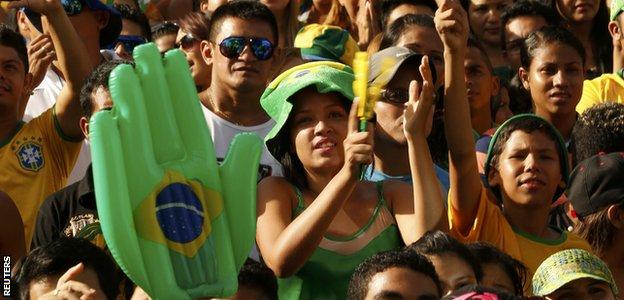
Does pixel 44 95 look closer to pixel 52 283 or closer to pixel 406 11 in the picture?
pixel 406 11

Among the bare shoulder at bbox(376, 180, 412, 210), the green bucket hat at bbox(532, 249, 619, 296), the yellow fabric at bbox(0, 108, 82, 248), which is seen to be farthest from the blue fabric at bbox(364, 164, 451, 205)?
the yellow fabric at bbox(0, 108, 82, 248)

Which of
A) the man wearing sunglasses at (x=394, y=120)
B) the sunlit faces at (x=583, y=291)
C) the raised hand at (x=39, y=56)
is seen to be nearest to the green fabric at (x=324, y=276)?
the sunlit faces at (x=583, y=291)

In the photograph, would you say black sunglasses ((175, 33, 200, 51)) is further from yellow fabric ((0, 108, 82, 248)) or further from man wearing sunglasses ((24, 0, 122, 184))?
yellow fabric ((0, 108, 82, 248))

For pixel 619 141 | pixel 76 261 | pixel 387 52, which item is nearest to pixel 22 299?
pixel 76 261

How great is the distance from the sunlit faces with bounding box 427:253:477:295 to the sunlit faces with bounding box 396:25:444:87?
228 centimetres

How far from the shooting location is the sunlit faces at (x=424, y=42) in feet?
25.4

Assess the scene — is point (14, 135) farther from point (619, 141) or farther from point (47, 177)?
point (619, 141)

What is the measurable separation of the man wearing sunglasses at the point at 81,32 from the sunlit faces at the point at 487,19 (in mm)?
2841

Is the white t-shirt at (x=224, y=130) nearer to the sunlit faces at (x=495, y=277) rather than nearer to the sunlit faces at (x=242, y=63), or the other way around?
the sunlit faces at (x=242, y=63)

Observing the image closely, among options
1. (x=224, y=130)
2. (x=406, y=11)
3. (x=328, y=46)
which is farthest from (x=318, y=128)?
(x=406, y=11)

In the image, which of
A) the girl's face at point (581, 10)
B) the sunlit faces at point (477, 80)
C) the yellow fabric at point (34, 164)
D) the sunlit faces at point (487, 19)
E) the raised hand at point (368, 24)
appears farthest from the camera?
the sunlit faces at point (487, 19)

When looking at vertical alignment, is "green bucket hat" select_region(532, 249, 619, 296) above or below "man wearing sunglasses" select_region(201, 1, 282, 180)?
above

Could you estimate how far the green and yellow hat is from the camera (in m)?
8.12

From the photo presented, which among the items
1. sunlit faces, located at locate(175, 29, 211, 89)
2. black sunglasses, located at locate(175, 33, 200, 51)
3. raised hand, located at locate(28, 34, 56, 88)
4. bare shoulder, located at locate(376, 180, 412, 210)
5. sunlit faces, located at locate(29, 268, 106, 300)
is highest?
bare shoulder, located at locate(376, 180, 412, 210)
